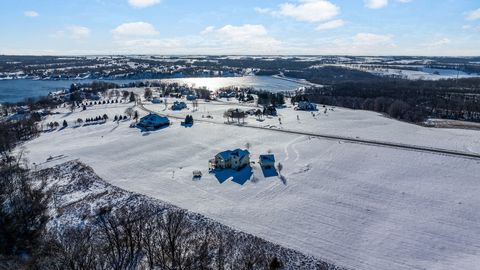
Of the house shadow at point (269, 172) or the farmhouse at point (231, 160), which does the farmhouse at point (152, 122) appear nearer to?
the farmhouse at point (231, 160)

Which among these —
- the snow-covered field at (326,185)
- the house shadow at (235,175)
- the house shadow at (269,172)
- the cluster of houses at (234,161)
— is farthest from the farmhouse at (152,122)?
the house shadow at (269,172)

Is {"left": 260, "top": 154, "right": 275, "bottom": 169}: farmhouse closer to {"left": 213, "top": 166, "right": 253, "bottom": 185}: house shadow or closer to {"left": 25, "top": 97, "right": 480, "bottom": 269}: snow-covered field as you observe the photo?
{"left": 25, "top": 97, "right": 480, "bottom": 269}: snow-covered field

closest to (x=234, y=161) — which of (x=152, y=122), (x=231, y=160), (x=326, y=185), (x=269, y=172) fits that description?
(x=231, y=160)

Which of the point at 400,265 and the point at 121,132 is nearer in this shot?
the point at 400,265

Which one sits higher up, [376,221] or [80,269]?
[80,269]

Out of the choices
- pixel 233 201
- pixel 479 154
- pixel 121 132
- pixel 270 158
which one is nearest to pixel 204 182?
pixel 233 201

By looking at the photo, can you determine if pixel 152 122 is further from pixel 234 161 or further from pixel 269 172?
pixel 269 172

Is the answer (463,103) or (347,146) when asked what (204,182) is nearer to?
(347,146)
